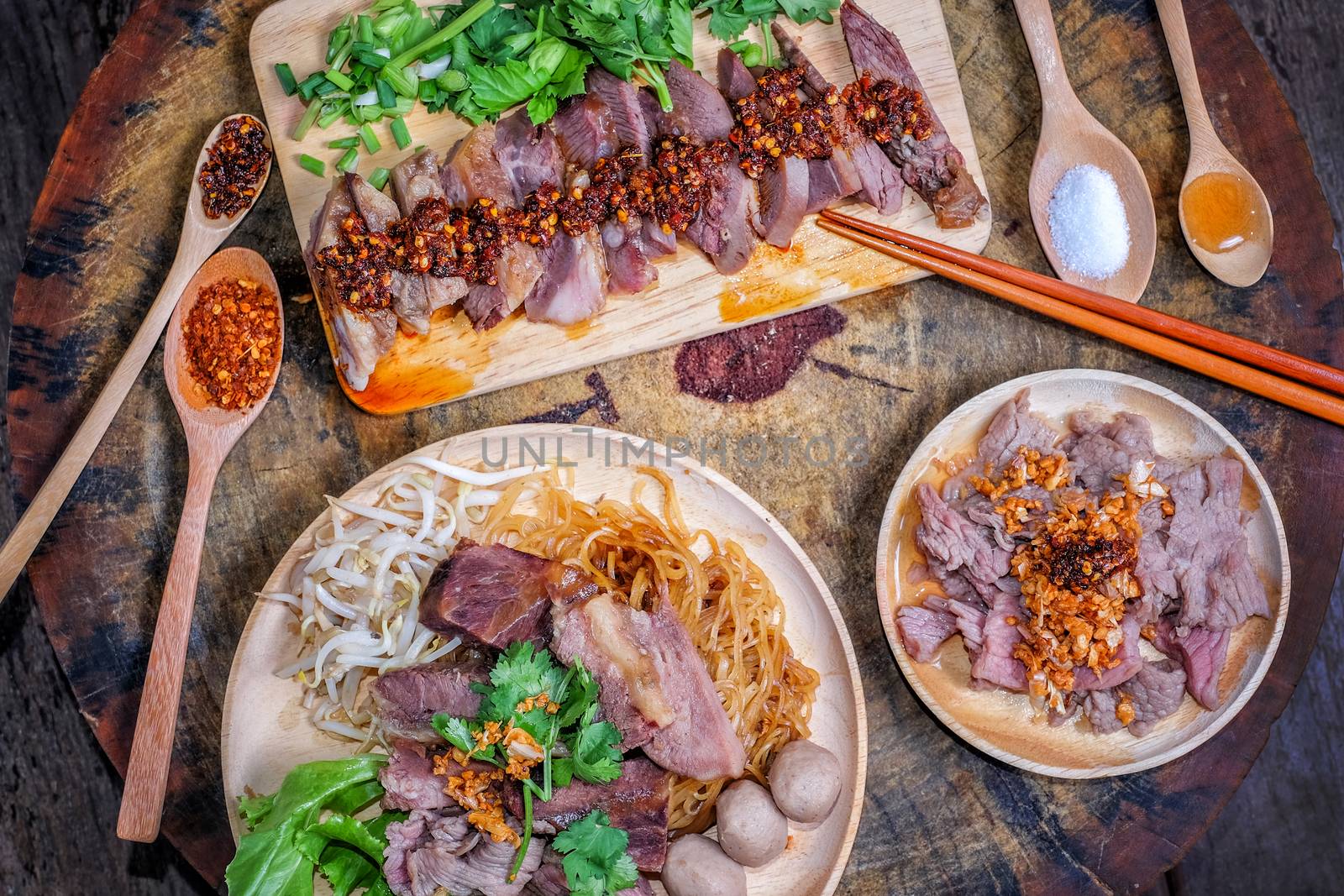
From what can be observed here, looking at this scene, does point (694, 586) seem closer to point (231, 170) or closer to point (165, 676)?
point (165, 676)

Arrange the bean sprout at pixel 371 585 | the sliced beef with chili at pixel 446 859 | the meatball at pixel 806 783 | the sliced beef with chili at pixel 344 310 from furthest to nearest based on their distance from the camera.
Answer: the sliced beef with chili at pixel 344 310 → the bean sprout at pixel 371 585 → the meatball at pixel 806 783 → the sliced beef with chili at pixel 446 859

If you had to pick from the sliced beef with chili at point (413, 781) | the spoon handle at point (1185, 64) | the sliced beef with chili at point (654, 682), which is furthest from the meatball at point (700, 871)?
the spoon handle at point (1185, 64)

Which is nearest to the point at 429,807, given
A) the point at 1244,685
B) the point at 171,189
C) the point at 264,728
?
the point at 264,728

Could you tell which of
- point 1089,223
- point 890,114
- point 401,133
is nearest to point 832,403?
point 890,114

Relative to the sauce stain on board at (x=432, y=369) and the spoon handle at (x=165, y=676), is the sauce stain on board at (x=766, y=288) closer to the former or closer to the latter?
the sauce stain on board at (x=432, y=369)

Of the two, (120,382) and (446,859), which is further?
(120,382)

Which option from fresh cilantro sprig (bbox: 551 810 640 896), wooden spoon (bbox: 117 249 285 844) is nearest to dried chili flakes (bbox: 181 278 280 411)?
wooden spoon (bbox: 117 249 285 844)
